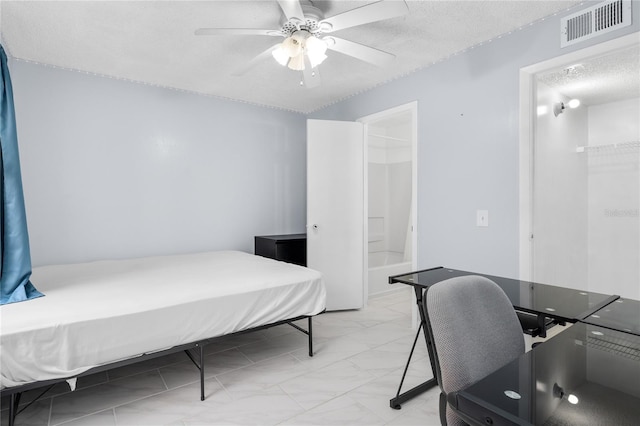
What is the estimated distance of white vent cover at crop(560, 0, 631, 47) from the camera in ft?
6.66

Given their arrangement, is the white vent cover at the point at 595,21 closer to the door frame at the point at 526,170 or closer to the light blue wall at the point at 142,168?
the door frame at the point at 526,170

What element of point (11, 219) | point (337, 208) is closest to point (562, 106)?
point (337, 208)

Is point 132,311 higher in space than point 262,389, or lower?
higher

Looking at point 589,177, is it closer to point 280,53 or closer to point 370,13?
point 370,13

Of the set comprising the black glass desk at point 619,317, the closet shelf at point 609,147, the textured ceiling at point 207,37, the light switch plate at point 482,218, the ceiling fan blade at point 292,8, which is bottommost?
the black glass desk at point 619,317

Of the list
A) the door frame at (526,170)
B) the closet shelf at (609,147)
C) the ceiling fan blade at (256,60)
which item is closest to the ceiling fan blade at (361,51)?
the ceiling fan blade at (256,60)

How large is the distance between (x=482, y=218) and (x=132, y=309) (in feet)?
8.62

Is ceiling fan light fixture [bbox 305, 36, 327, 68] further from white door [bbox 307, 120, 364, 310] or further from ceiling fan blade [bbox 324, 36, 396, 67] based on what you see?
white door [bbox 307, 120, 364, 310]

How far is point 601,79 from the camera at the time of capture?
306 cm

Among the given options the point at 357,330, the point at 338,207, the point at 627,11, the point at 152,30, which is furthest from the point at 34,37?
the point at 627,11

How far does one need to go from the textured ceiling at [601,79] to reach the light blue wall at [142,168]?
10.0 ft

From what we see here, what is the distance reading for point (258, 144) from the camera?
4320 millimetres

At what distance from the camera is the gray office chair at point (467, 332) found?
1080mm

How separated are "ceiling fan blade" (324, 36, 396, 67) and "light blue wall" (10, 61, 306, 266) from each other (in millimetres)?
2214
